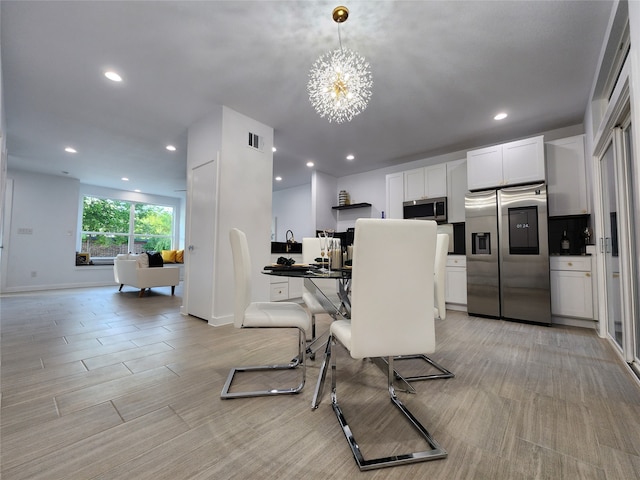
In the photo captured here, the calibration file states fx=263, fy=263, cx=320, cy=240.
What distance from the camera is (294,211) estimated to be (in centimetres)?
704

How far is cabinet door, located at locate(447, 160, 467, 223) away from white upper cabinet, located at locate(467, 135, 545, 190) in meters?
0.31

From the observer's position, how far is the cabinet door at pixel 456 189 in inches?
A: 168

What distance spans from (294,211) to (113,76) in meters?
4.63

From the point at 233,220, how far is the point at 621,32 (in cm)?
392

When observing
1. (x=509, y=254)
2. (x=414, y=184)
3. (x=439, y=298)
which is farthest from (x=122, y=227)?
(x=509, y=254)

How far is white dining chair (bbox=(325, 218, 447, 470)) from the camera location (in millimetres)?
1160

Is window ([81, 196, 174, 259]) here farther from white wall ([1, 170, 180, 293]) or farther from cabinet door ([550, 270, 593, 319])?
cabinet door ([550, 270, 593, 319])

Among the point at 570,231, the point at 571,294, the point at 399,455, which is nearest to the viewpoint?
the point at 399,455

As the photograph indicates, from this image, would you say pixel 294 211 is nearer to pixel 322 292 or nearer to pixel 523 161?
pixel 523 161

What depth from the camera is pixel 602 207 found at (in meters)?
2.78

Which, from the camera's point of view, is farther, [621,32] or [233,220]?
[233,220]

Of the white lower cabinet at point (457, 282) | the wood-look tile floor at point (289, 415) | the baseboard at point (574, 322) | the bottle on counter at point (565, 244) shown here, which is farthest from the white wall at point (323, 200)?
the baseboard at point (574, 322)

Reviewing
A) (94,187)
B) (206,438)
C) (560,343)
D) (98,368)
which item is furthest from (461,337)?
(94,187)

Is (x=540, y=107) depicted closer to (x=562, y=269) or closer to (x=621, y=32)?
(x=621, y=32)
